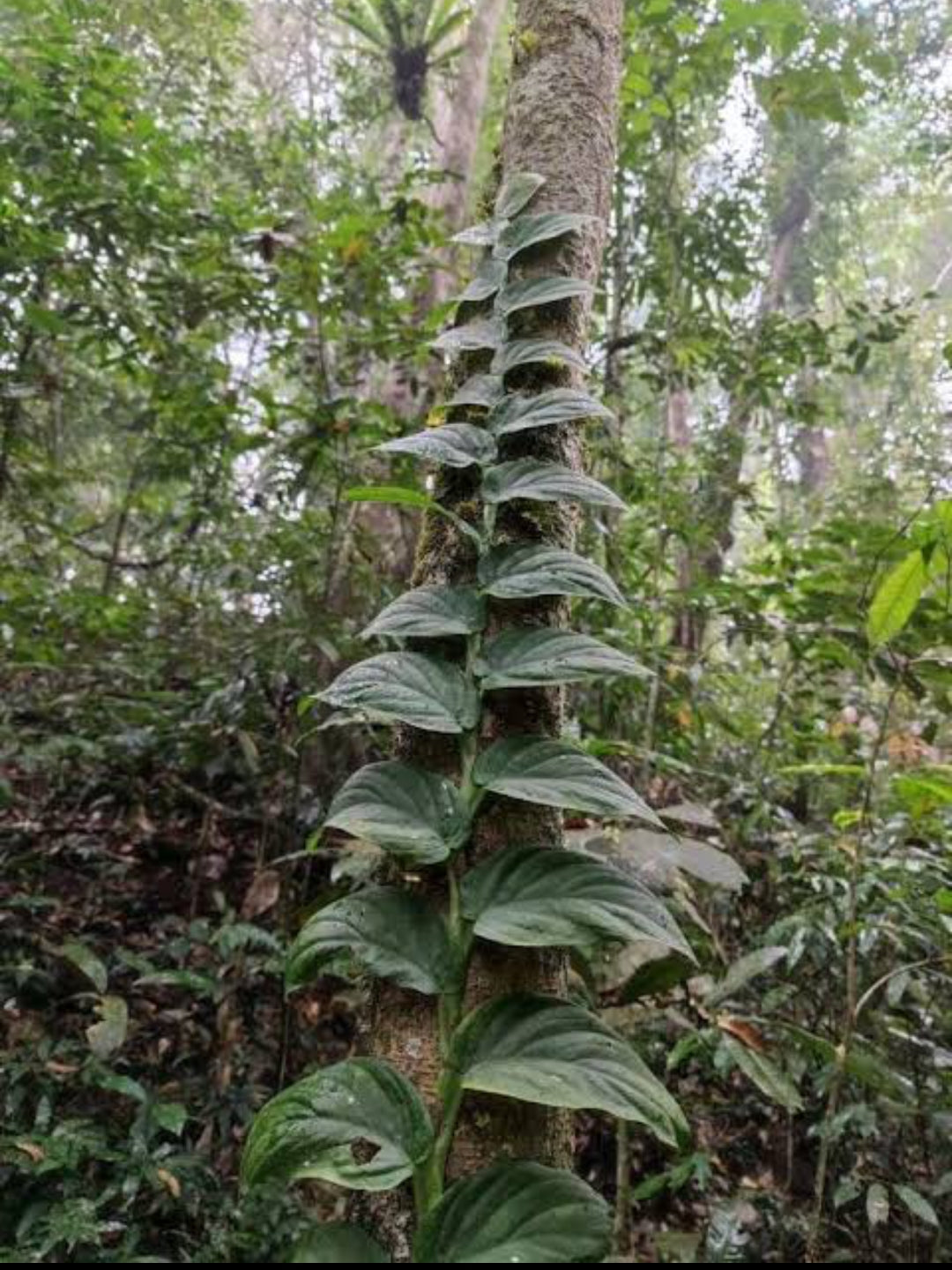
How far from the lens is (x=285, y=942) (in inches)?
66.5

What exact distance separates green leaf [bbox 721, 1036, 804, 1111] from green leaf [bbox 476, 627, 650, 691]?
0.61 m

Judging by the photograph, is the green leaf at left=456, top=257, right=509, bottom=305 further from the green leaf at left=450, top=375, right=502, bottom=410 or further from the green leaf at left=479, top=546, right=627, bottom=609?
the green leaf at left=479, top=546, right=627, bottom=609

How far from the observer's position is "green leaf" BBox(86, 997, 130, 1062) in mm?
1358

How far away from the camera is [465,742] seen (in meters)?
0.79

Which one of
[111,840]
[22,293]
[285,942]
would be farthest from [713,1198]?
[22,293]

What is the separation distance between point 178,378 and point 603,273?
1.55 m

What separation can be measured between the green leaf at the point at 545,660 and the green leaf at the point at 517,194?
26.6 inches

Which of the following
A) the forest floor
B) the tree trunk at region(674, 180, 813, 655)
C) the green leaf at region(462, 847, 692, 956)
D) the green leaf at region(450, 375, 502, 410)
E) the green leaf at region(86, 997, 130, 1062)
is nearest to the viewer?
the green leaf at region(462, 847, 692, 956)

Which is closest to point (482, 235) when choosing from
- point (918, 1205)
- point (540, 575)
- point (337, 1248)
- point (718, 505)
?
point (540, 575)

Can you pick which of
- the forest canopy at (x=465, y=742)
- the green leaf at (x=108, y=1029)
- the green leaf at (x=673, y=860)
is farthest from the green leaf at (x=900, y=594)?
the green leaf at (x=108, y=1029)

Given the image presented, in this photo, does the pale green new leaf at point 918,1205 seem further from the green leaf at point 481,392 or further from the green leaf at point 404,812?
the green leaf at point 481,392

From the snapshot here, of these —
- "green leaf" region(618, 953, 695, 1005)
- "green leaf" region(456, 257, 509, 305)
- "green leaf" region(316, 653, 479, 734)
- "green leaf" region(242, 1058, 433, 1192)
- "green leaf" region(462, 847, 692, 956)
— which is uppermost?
"green leaf" region(456, 257, 509, 305)

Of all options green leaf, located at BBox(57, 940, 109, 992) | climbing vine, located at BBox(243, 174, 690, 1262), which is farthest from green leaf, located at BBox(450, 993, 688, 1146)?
green leaf, located at BBox(57, 940, 109, 992)

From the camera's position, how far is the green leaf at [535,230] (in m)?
1.11
